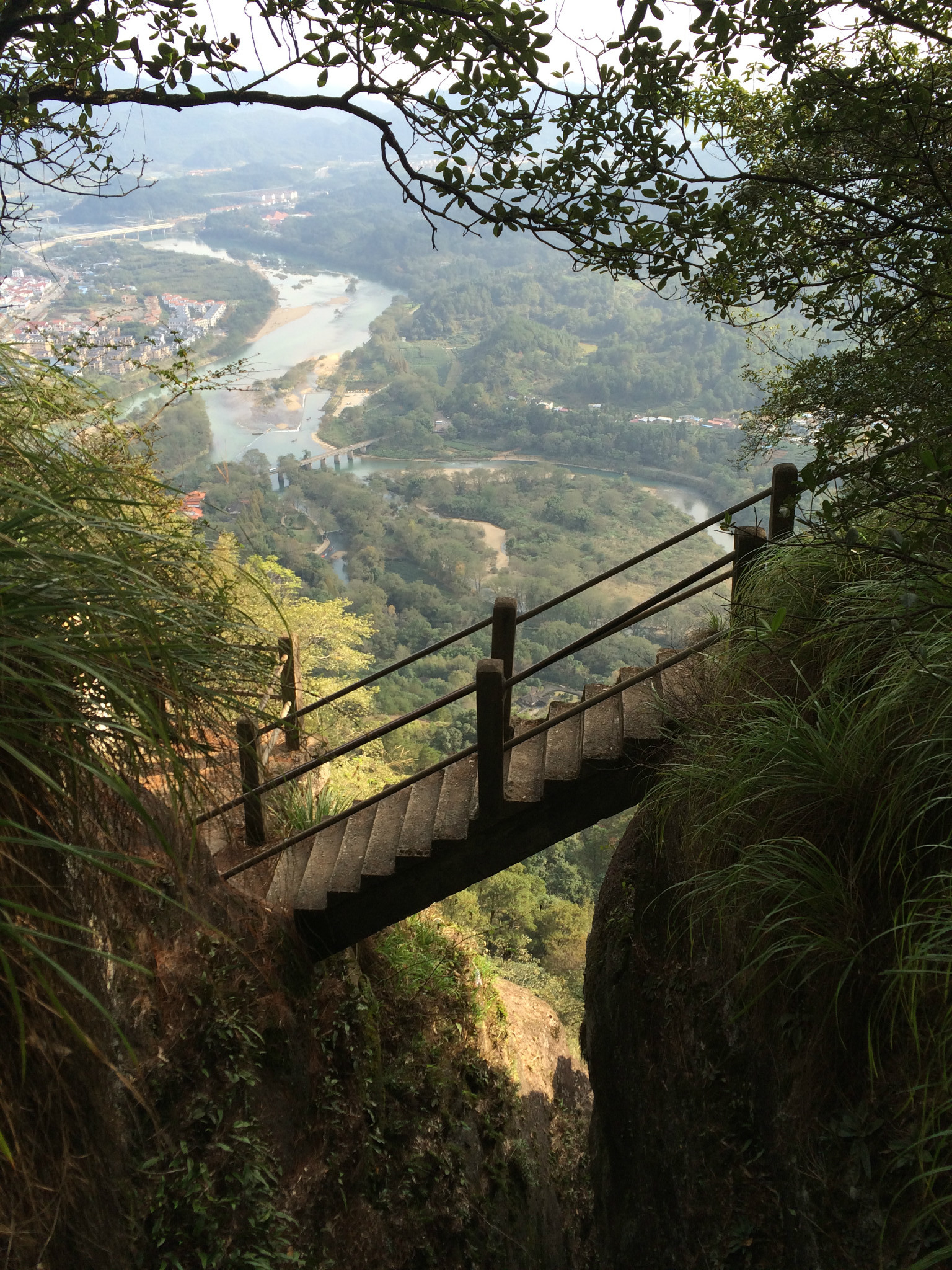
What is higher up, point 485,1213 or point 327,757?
point 327,757

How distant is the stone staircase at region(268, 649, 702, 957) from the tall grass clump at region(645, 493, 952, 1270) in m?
0.56

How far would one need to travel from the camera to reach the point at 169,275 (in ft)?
193

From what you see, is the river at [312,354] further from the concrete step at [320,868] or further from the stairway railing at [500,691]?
the stairway railing at [500,691]

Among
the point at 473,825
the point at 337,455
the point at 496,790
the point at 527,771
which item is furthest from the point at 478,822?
the point at 337,455

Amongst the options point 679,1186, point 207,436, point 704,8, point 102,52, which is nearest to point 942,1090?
point 679,1186

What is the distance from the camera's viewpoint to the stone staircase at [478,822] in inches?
154

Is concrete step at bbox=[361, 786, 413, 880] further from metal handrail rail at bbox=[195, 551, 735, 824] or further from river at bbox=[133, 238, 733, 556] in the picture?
river at bbox=[133, 238, 733, 556]

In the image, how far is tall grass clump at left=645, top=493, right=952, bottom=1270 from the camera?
82.4 inches

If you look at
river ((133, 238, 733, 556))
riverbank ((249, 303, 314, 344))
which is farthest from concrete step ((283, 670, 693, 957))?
riverbank ((249, 303, 314, 344))

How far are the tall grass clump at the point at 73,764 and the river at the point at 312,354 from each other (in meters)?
44.0

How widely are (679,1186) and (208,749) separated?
2.77 meters

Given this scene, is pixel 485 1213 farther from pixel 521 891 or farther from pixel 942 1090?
pixel 521 891

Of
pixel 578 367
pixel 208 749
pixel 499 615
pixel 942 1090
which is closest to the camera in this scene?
pixel 942 1090

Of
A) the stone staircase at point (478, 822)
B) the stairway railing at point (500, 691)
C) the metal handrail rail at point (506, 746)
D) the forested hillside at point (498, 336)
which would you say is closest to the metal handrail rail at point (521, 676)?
the stairway railing at point (500, 691)
